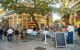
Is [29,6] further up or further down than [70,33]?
further up

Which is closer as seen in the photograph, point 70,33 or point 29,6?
point 70,33

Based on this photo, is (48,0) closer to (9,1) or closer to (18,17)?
(9,1)

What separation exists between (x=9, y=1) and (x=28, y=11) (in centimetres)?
286

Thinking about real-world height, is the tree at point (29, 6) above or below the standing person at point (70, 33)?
above

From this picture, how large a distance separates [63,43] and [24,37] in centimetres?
1081

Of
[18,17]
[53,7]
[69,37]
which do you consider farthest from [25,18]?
[69,37]

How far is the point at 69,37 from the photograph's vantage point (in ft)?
77.4

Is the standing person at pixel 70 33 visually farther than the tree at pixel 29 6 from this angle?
No

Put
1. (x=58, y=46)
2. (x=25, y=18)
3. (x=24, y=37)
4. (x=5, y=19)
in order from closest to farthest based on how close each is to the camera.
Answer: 1. (x=58, y=46)
2. (x=24, y=37)
3. (x=25, y=18)
4. (x=5, y=19)

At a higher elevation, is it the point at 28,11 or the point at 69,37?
the point at 28,11

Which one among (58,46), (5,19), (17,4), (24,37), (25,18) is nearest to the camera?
(58,46)

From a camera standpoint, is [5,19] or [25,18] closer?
[25,18]

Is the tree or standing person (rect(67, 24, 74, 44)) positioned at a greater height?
the tree

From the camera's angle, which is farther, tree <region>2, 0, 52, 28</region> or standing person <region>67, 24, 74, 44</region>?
tree <region>2, 0, 52, 28</region>
